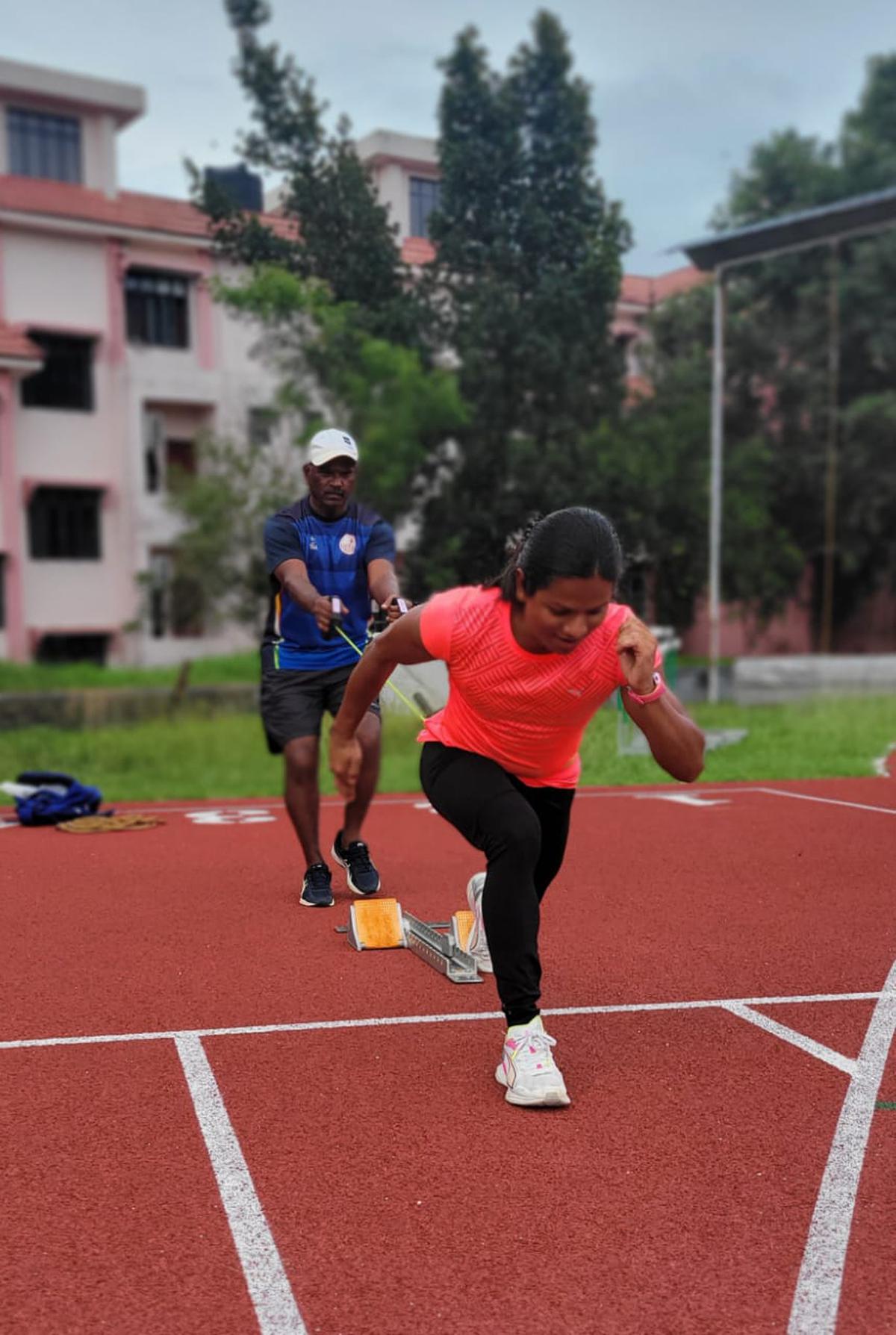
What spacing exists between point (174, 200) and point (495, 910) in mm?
19708

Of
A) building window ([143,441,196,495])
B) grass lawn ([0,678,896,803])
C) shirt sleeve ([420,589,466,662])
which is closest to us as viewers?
shirt sleeve ([420,589,466,662])

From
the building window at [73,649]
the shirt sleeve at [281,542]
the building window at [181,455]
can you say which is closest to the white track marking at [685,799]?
the shirt sleeve at [281,542]

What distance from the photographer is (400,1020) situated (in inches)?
181

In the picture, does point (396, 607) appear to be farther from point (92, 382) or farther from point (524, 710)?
point (92, 382)

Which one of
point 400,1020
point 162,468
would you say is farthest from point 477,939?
point 162,468

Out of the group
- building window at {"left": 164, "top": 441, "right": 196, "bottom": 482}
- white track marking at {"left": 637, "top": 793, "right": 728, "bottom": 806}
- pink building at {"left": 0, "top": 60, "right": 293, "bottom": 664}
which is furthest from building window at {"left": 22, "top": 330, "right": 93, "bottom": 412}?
white track marking at {"left": 637, "top": 793, "right": 728, "bottom": 806}

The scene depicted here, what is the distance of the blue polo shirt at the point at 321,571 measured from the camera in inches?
252

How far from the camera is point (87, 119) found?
25859mm

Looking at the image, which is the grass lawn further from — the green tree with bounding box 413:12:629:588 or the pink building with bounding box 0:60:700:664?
the pink building with bounding box 0:60:700:664

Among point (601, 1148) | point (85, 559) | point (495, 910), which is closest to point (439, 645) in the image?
point (495, 910)

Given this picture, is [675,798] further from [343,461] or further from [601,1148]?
[601,1148]

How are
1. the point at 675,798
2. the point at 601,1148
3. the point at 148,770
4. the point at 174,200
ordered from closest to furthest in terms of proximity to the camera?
1. the point at 601,1148
2. the point at 675,798
3. the point at 148,770
4. the point at 174,200

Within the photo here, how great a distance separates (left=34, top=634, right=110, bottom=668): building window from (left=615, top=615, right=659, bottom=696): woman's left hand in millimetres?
23565

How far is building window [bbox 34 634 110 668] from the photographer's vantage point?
26312 millimetres
